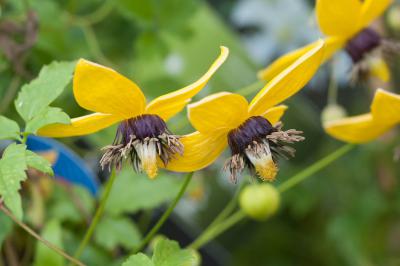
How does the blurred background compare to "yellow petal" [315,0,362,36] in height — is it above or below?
below

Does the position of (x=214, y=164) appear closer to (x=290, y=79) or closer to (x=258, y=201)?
(x=258, y=201)

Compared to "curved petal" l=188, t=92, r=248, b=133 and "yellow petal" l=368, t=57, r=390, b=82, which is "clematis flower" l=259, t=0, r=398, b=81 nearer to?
"yellow petal" l=368, t=57, r=390, b=82

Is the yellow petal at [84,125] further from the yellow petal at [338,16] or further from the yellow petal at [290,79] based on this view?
the yellow petal at [338,16]

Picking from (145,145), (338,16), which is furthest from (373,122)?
(145,145)

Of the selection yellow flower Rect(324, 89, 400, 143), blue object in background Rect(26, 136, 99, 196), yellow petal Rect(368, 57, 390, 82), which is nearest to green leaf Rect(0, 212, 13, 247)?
blue object in background Rect(26, 136, 99, 196)

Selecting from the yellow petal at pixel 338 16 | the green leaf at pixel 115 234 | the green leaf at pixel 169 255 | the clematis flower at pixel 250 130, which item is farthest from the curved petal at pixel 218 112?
the green leaf at pixel 115 234

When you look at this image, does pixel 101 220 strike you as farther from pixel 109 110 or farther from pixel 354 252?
pixel 354 252

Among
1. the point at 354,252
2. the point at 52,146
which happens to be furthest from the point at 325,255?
the point at 52,146
